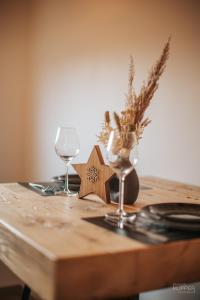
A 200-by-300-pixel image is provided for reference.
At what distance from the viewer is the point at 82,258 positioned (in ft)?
3.22

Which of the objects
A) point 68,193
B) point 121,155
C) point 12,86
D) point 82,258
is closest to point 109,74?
point 12,86

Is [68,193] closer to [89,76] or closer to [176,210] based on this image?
[176,210]

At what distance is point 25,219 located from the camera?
1.31m

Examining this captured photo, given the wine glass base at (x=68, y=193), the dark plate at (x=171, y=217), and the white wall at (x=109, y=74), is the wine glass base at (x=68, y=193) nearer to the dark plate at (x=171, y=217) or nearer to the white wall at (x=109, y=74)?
the dark plate at (x=171, y=217)

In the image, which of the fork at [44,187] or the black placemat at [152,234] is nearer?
the black placemat at [152,234]

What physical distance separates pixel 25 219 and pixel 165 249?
1.44 ft

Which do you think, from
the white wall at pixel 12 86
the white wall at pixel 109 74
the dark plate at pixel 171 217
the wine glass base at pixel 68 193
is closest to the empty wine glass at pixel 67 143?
the wine glass base at pixel 68 193

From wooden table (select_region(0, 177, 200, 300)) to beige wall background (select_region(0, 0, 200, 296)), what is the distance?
1189 mm

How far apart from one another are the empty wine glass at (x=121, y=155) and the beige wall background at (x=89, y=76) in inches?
39.5


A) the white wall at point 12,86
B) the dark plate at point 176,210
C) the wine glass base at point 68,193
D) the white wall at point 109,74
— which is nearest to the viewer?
the dark plate at point 176,210

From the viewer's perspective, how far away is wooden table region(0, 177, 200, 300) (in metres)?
0.98

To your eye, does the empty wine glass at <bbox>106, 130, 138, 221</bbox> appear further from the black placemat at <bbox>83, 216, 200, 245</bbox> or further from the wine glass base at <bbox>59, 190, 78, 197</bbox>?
the wine glass base at <bbox>59, 190, 78, 197</bbox>

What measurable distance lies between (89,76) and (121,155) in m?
1.85

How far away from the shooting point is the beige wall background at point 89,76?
2383 millimetres
